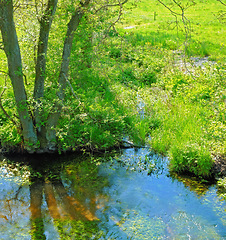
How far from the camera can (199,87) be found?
1181cm

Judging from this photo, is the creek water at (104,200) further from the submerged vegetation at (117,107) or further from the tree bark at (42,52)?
the tree bark at (42,52)

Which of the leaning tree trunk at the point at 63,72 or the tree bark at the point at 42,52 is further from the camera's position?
the leaning tree trunk at the point at 63,72

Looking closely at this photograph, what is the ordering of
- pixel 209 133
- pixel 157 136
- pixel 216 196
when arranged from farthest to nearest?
pixel 157 136 < pixel 209 133 < pixel 216 196

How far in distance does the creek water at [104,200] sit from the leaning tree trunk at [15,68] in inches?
30.2

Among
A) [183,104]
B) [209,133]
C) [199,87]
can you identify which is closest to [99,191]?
[209,133]

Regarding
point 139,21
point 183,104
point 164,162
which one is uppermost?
point 139,21

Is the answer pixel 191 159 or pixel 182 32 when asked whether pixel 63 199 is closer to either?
pixel 191 159

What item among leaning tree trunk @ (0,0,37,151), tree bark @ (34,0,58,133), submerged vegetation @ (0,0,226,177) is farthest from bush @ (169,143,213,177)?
leaning tree trunk @ (0,0,37,151)

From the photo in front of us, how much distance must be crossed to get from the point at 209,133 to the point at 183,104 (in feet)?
11.3

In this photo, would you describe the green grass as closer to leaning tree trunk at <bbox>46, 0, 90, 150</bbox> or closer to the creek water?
leaning tree trunk at <bbox>46, 0, 90, 150</bbox>

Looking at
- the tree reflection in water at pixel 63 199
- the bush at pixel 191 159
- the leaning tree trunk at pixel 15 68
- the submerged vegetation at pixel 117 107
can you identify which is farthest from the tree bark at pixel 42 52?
the bush at pixel 191 159

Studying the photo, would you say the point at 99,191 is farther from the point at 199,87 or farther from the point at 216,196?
the point at 199,87

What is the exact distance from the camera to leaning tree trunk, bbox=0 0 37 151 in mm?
7320

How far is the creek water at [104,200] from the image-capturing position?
233 inches
